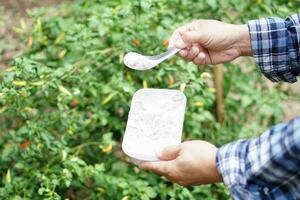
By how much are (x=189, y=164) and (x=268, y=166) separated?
0.29 meters

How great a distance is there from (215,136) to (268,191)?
1151 millimetres

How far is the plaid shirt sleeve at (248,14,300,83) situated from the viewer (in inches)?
63.3

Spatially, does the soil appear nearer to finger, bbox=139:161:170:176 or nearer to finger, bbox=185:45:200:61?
finger, bbox=185:45:200:61

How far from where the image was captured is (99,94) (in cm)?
198

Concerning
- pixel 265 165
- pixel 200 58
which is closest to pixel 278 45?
pixel 200 58

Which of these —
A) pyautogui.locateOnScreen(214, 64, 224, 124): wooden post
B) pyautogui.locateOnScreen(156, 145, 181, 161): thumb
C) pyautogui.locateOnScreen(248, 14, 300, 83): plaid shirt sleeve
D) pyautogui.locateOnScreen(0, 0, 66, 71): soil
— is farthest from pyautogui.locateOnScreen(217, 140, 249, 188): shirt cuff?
pyautogui.locateOnScreen(0, 0, 66, 71): soil

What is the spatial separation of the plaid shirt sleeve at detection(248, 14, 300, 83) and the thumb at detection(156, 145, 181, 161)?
444 millimetres

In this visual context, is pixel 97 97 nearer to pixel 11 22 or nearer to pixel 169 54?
pixel 169 54

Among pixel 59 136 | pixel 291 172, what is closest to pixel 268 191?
pixel 291 172

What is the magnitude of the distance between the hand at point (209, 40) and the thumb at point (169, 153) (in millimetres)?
397

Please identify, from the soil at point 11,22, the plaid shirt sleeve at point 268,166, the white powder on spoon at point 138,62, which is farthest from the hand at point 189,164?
the soil at point 11,22

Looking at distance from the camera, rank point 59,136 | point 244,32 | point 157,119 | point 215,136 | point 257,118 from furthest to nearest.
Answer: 1. point 257,118
2. point 215,136
3. point 59,136
4. point 244,32
5. point 157,119

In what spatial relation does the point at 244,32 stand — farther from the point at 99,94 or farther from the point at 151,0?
the point at 99,94

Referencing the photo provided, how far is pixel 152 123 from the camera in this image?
1.57 metres
